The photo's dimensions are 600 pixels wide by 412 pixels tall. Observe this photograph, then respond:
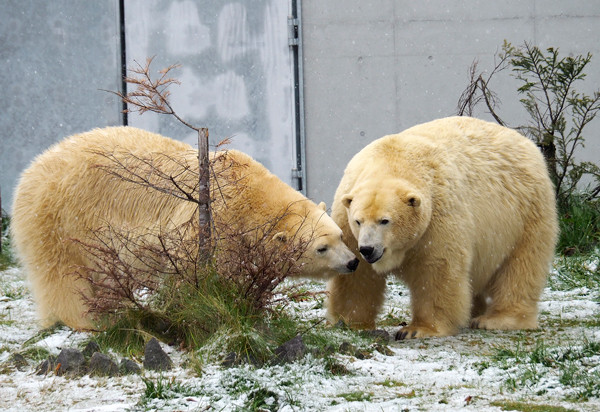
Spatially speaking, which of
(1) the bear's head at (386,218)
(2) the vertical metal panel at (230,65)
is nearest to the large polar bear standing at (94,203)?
(1) the bear's head at (386,218)

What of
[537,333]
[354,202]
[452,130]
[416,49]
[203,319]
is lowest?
[537,333]

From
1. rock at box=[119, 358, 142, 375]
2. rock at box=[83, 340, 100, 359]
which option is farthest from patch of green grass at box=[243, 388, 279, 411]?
rock at box=[83, 340, 100, 359]

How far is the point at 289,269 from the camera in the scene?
4.30m

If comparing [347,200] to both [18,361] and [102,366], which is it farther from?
[18,361]

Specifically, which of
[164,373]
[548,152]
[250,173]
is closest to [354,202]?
[250,173]

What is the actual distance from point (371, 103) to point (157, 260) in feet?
16.9

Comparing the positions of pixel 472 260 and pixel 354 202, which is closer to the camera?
pixel 354 202

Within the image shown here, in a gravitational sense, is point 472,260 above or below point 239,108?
below

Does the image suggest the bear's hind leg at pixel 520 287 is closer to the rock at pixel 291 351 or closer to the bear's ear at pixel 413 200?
the bear's ear at pixel 413 200

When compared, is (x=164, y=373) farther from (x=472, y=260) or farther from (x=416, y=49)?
(x=416, y=49)

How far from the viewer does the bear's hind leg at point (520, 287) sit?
18.2 ft

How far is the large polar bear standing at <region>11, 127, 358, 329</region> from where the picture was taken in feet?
16.5

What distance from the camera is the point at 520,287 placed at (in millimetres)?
5648

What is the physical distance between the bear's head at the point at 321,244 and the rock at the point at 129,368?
1312mm
